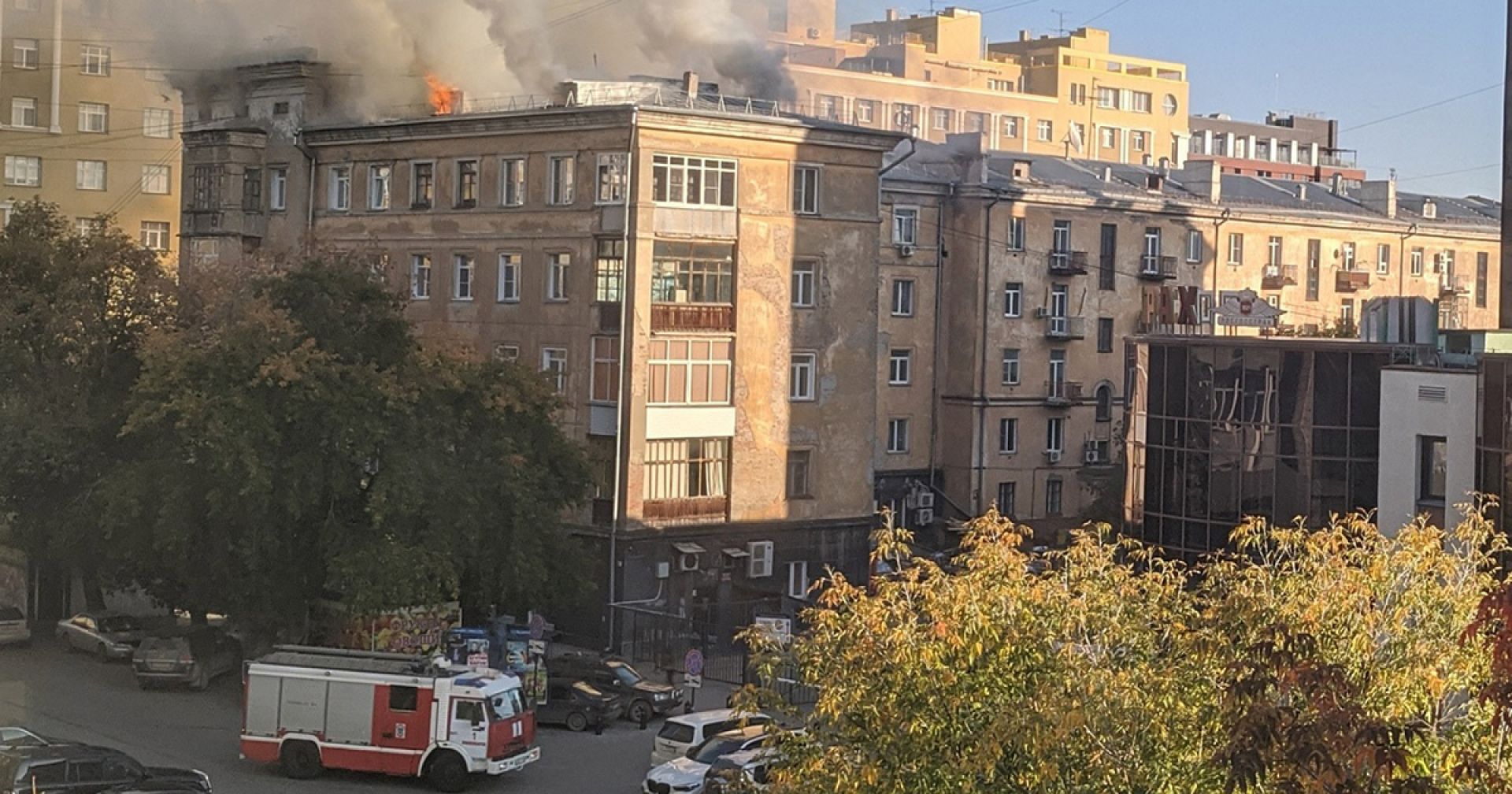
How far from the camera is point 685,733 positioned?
84.6ft

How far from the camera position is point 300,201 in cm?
4478

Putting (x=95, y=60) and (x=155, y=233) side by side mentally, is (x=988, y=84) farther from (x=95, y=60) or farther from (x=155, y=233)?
(x=95, y=60)

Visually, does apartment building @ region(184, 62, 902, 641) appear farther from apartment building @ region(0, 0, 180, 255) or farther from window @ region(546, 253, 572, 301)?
apartment building @ region(0, 0, 180, 255)

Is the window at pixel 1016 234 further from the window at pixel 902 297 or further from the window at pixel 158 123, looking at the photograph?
the window at pixel 158 123

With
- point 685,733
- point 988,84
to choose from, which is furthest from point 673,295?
point 988,84

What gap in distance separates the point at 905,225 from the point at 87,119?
20.8 m

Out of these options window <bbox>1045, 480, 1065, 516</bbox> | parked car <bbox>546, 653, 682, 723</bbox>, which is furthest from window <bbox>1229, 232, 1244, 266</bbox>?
parked car <bbox>546, 653, 682, 723</bbox>

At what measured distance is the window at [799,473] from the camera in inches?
1582

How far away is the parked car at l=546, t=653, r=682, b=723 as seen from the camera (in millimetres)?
30219

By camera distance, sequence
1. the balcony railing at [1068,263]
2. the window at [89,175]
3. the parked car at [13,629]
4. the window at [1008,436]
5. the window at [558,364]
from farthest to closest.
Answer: the balcony railing at [1068,263] → the window at [1008,436] → the window at [89,175] → the window at [558,364] → the parked car at [13,629]

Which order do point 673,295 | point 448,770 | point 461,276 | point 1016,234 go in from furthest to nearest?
1. point 1016,234
2. point 461,276
3. point 673,295
4. point 448,770

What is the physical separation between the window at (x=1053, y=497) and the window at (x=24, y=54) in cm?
2748

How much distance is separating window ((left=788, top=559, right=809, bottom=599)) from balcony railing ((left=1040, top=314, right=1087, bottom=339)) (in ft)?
42.8

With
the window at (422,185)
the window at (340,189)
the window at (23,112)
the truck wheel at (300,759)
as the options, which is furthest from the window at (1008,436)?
the truck wheel at (300,759)
